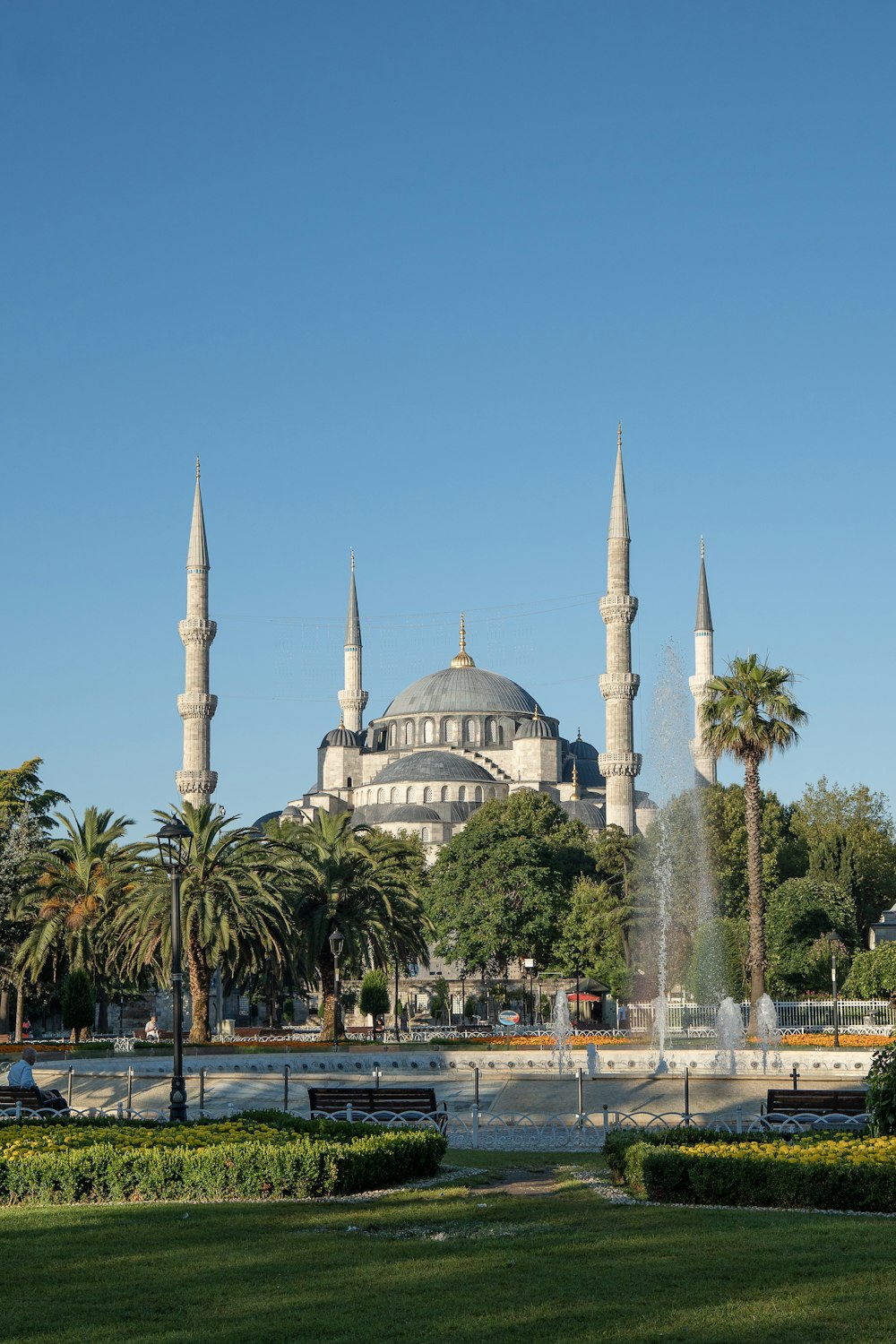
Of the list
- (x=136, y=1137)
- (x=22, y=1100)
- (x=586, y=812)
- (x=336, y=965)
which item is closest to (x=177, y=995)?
(x=22, y=1100)

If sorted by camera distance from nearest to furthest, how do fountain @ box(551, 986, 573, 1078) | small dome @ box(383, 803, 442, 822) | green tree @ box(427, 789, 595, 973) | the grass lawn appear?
the grass lawn, fountain @ box(551, 986, 573, 1078), green tree @ box(427, 789, 595, 973), small dome @ box(383, 803, 442, 822)

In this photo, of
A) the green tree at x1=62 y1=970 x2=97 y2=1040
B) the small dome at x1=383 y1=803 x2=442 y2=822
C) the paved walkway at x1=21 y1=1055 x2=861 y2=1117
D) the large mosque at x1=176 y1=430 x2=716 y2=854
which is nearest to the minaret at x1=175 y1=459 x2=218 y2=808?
the large mosque at x1=176 y1=430 x2=716 y2=854

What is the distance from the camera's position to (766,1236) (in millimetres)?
9281

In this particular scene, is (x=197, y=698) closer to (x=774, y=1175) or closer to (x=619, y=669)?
(x=619, y=669)

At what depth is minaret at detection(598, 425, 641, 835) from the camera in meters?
66.7

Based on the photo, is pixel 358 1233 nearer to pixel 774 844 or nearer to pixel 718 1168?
pixel 718 1168

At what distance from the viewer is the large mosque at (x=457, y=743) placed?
66.6 meters

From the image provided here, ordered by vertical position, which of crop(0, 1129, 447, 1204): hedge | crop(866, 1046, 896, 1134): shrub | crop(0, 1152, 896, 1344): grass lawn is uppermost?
crop(866, 1046, 896, 1134): shrub

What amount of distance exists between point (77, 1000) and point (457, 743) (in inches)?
2624

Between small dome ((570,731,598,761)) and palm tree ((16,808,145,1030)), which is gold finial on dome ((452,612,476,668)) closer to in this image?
small dome ((570,731,598,761))

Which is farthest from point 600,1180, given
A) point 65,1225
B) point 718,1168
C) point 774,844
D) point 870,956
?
point 774,844

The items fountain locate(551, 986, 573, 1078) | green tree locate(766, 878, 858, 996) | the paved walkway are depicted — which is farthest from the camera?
green tree locate(766, 878, 858, 996)

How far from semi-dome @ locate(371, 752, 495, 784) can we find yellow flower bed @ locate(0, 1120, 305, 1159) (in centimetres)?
7813

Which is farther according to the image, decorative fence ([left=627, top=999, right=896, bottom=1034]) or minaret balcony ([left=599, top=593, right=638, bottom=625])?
minaret balcony ([left=599, top=593, right=638, bottom=625])
